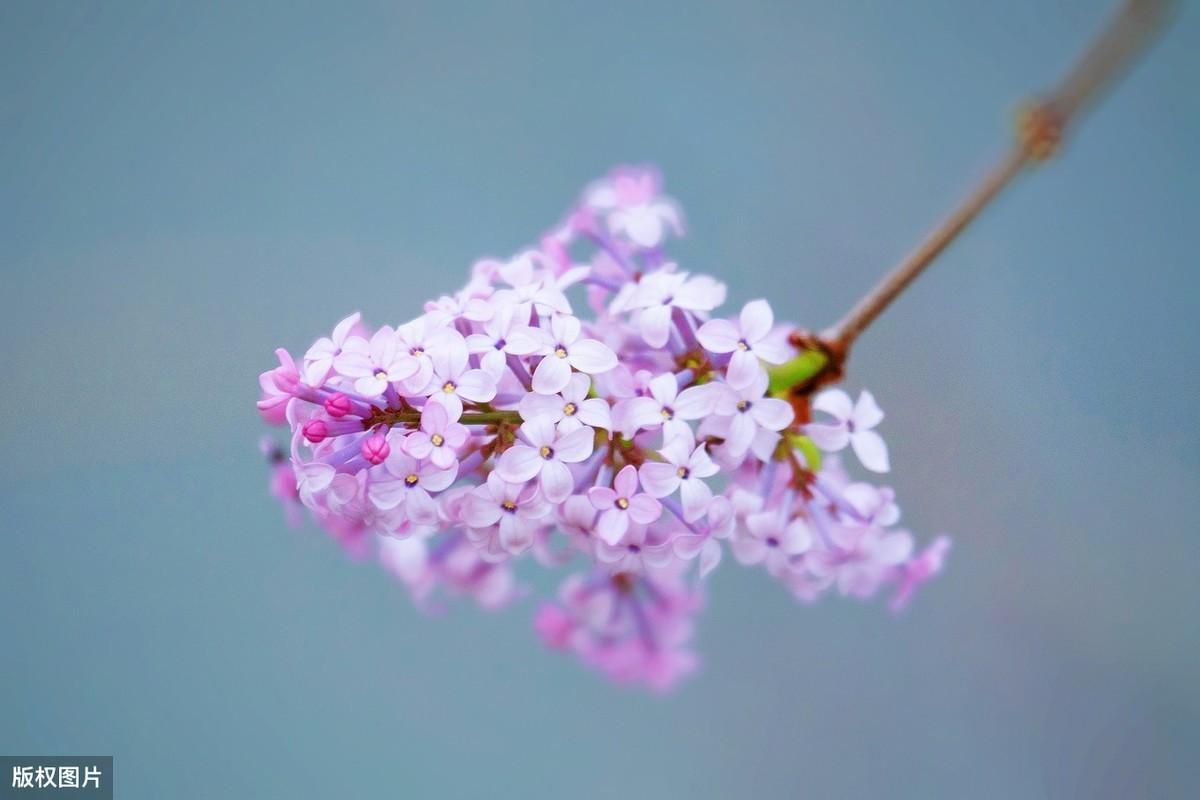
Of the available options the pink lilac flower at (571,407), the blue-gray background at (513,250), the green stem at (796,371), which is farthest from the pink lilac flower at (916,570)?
the blue-gray background at (513,250)

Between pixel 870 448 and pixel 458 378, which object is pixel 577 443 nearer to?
pixel 458 378

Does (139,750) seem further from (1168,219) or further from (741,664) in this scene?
(1168,219)

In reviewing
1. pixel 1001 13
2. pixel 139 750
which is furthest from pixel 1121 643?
pixel 139 750

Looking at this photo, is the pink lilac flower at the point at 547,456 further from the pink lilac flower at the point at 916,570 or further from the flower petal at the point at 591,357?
the pink lilac flower at the point at 916,570

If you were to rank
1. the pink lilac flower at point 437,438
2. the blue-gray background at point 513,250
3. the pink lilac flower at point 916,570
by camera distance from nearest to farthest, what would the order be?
the pink lilac flower at point 437,438
the pink lilac flower at point 916,570
the blue-gray background at point 513,250

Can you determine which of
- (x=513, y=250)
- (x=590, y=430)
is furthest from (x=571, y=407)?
(x=513, y=250)

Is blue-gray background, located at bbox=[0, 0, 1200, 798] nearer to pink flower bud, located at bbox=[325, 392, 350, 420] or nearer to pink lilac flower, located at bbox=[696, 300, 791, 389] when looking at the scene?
pink flower bud, located at bbox=[325, 392, 350, 420]
